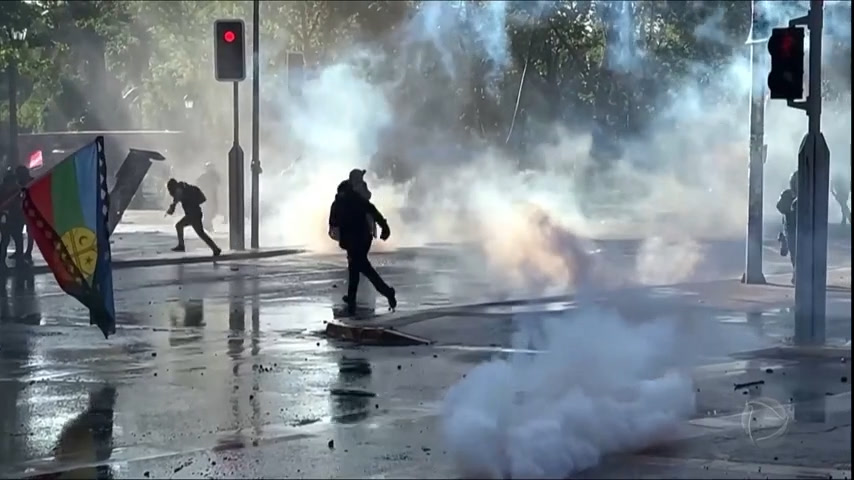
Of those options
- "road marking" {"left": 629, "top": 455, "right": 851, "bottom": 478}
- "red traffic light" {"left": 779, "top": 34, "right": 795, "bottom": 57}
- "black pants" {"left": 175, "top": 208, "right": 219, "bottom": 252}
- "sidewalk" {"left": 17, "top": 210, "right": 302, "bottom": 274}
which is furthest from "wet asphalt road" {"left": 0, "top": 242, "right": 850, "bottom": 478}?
"black pants" {"left": 175, "top": 208, "right": 219, "bottom": 252}

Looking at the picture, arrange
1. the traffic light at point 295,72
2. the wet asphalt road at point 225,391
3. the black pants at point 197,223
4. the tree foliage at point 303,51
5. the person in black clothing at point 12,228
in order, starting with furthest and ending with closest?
the traffic light at point 295,72 < the tree foliage at point 303,51 < the black pants at point 197,223 < the person in black clothing at point 12,228 < the wet asphalt road at point 225,391

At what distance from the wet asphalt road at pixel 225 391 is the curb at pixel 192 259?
5.68 meters

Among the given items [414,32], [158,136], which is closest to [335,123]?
[414,32]

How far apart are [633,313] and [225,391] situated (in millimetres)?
5605

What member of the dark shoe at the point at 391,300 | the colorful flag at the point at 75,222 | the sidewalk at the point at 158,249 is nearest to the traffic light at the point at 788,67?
the dark shoe at the point at 391,300

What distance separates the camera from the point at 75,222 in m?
13.1

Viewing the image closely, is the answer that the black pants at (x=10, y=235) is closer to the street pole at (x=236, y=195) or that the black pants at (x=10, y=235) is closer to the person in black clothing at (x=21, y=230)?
the person in black clothing at (x=21, y=230)

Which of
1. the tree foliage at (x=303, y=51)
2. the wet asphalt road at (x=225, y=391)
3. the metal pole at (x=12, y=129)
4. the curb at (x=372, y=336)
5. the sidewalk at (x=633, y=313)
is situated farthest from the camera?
the metal pole at (x=12, y=129)

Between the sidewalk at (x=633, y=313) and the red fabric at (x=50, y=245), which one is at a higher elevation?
the red fabric at (x=50, y=245)

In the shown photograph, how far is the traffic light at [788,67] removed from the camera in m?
13.0

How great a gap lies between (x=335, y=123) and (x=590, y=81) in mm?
8164

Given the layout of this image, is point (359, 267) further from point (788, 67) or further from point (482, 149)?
point (482, 149)

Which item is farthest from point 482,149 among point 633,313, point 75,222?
point 75,222

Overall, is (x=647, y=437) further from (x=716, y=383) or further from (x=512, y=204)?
(x=512, y=204)
